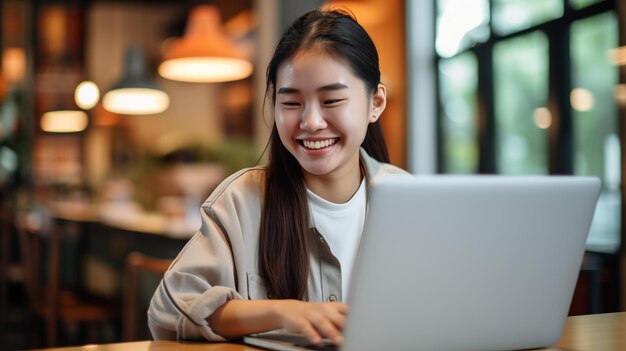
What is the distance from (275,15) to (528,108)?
91.2 inches

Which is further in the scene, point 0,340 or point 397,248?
point 0,340

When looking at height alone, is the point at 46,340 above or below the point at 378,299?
below

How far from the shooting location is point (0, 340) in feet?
17.5

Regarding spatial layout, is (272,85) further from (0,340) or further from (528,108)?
(0,340)

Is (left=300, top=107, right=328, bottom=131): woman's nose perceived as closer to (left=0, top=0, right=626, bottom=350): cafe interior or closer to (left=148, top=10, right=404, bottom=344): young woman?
(left=148, top=10, right=404, bottom=344): young woman

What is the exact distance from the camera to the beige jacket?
120cm

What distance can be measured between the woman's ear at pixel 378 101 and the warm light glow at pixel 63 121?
7.30m

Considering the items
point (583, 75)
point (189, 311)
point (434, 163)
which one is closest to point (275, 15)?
point (434, 163)

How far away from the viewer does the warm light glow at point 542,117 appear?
15.8 ft

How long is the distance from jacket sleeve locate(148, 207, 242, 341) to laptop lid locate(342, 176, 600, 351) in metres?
0.34

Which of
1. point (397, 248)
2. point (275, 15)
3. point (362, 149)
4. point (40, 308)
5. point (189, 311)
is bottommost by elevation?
point (40, 308)

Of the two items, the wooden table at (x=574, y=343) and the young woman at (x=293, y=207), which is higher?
the young woman at (x=293, y=207)

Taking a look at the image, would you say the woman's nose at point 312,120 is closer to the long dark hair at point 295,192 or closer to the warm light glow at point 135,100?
the long dark hair at point 295,192

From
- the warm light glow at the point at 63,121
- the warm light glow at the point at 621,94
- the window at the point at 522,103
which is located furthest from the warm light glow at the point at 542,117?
the warm light glow at the point at 63,121
